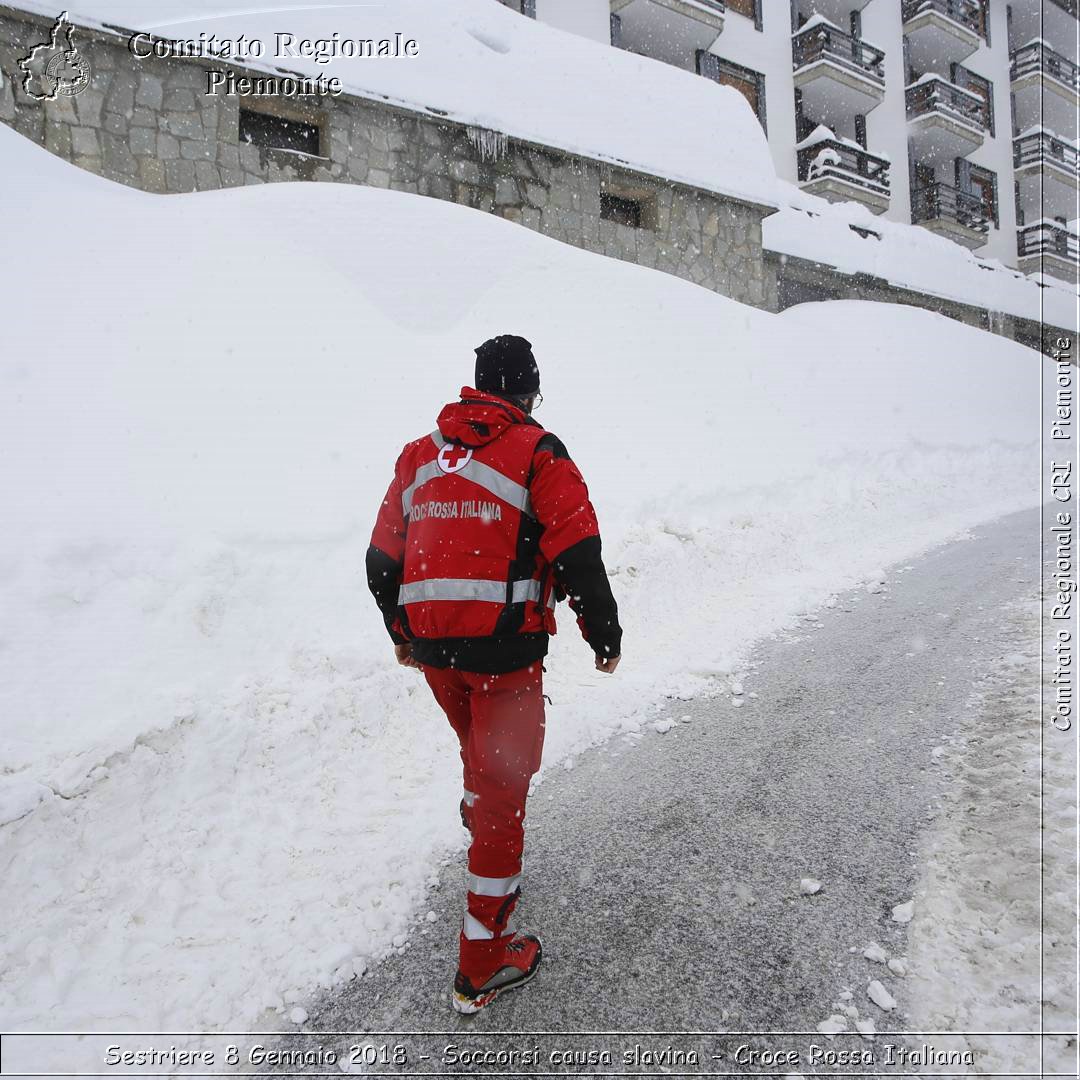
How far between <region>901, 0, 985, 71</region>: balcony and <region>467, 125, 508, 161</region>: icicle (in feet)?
75.3

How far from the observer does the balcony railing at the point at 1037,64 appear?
2784cm

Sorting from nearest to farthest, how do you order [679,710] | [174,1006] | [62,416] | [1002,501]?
[174,1006] → [679,710] → [62,416] → [1002,501]

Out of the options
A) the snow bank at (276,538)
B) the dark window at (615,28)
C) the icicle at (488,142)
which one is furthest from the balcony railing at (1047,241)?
the icicle at (488,142)

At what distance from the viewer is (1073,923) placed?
206 centimetres

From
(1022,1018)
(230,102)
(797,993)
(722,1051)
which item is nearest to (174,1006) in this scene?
(722,1051)

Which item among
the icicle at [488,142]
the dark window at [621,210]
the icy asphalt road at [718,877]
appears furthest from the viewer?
the dark window at [621,210]

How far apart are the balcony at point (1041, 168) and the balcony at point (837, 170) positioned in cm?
1135

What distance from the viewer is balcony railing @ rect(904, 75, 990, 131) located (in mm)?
23625

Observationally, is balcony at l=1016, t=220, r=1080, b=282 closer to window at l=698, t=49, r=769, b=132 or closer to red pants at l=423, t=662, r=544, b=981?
window at l=698, t=49, r=769, b=132

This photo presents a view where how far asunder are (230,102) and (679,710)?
846cm

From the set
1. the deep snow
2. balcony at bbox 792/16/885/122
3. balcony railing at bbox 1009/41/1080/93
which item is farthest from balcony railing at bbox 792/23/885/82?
balcony railing at bbox 1009/41/1080/93

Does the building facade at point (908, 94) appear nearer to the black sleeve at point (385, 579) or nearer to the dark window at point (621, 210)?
the dark window at point (621, 210)

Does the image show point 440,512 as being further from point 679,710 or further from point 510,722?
point 679,710

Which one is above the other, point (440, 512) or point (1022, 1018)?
point (440, 512)
